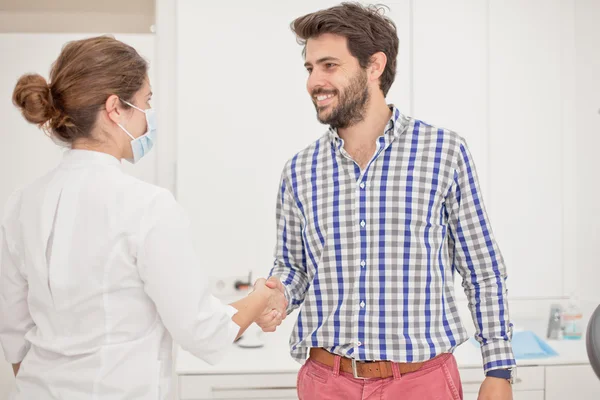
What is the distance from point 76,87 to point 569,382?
2.30m

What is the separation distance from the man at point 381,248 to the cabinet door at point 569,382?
1.15 metres

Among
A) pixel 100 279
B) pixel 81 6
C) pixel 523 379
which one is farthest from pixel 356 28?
pixel 81 6

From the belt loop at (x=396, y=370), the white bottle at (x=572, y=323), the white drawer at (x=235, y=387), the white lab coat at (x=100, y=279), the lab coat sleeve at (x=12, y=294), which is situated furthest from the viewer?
the white bottle at (x=572, y=323)

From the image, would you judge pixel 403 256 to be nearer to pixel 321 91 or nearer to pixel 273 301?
pixel 273 301

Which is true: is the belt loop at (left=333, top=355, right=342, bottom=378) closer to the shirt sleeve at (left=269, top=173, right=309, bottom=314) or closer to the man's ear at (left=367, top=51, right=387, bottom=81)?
the shirt sleeve at (left=269, top=173, right=309, bottom=314)

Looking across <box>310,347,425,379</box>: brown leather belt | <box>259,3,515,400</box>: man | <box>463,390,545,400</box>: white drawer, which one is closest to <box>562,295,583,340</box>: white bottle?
<box>463,390,545,400</box>: white drawer

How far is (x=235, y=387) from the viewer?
97.0 inches

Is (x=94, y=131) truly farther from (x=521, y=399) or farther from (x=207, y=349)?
(x=521, y=399)

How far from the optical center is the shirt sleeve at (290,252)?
179cm

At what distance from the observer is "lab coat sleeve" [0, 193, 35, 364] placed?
1376 mm

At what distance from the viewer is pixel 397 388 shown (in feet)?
4.99

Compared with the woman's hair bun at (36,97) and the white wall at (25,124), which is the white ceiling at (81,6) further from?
the woman's hair bun at (36,97)

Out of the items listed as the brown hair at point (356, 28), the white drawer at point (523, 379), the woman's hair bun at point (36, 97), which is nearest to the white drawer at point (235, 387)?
the white drawer at point (523, 379)

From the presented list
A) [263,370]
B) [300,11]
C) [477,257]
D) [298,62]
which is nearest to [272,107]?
[298,62]
